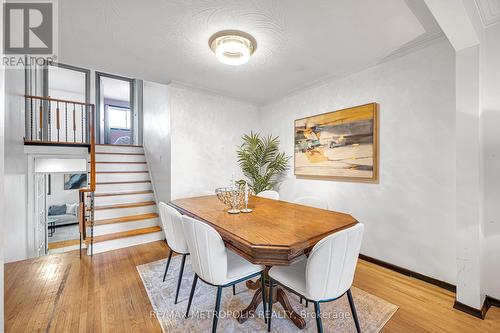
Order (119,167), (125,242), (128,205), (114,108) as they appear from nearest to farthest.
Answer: (125,242), (128,205), (119,167), (114,108)

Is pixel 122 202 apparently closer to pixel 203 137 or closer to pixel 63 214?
pixel 203 137

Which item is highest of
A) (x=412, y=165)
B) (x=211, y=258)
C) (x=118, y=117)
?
(x=118, y=117)

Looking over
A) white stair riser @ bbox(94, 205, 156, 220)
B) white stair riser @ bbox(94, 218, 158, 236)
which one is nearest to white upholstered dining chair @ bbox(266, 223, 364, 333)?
white stair riser @ bbox(94, 218, 158, 236)

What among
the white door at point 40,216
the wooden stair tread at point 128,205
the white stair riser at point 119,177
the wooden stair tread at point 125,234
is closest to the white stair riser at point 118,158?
the white stair riser at point 119,177

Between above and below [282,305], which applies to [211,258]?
above

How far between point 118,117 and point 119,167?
10.3ft

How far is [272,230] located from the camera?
152 centimetres

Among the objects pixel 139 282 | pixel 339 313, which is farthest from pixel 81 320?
pixel 339 313

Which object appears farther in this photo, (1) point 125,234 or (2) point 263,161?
(2) point 263,161

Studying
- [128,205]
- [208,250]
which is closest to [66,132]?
[128,205]

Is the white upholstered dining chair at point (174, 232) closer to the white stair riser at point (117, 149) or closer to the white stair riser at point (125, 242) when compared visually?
the white stair riser at point (125, 242)

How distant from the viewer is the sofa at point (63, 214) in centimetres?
618

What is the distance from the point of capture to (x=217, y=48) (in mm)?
2053

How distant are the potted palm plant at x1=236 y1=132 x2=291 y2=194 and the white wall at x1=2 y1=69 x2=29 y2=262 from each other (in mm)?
3203
